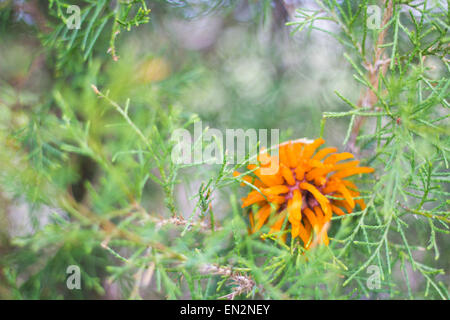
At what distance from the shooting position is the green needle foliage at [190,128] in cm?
49

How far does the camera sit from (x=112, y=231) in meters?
0.37

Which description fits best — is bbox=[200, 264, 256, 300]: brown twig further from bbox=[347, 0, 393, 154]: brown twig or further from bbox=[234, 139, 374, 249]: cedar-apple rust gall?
bbox=[347, 0, 393, 154]: brown twig

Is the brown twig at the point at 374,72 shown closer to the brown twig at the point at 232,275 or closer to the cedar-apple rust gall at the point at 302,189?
the cedar-apple rust gall at the point at 302,189

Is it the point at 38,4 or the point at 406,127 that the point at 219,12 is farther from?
the point at 406,127

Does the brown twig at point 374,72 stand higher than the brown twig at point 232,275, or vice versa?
the brown twig at point 374,72

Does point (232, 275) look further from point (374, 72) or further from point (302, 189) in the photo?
point (374, 72)

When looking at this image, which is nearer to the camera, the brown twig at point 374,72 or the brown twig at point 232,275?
the brown twig at point 232,275

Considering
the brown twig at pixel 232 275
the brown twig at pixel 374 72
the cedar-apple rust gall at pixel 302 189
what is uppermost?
the brown twig at pixel 374 72

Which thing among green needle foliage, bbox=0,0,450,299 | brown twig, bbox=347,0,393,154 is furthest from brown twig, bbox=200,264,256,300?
brown twig, bbox=347,0,393,154

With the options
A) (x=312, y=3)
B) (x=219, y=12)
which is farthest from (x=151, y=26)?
(x=312, y=3)

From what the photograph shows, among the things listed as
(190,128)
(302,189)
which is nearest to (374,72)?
(302,189)

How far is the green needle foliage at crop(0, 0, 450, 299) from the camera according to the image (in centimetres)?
Answer: 49

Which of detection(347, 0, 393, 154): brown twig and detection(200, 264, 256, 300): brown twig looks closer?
detection(200, 264, 256, 300): brown twig

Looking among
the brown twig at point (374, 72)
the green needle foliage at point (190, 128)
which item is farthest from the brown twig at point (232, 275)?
the brown twig at point (374, 72)
